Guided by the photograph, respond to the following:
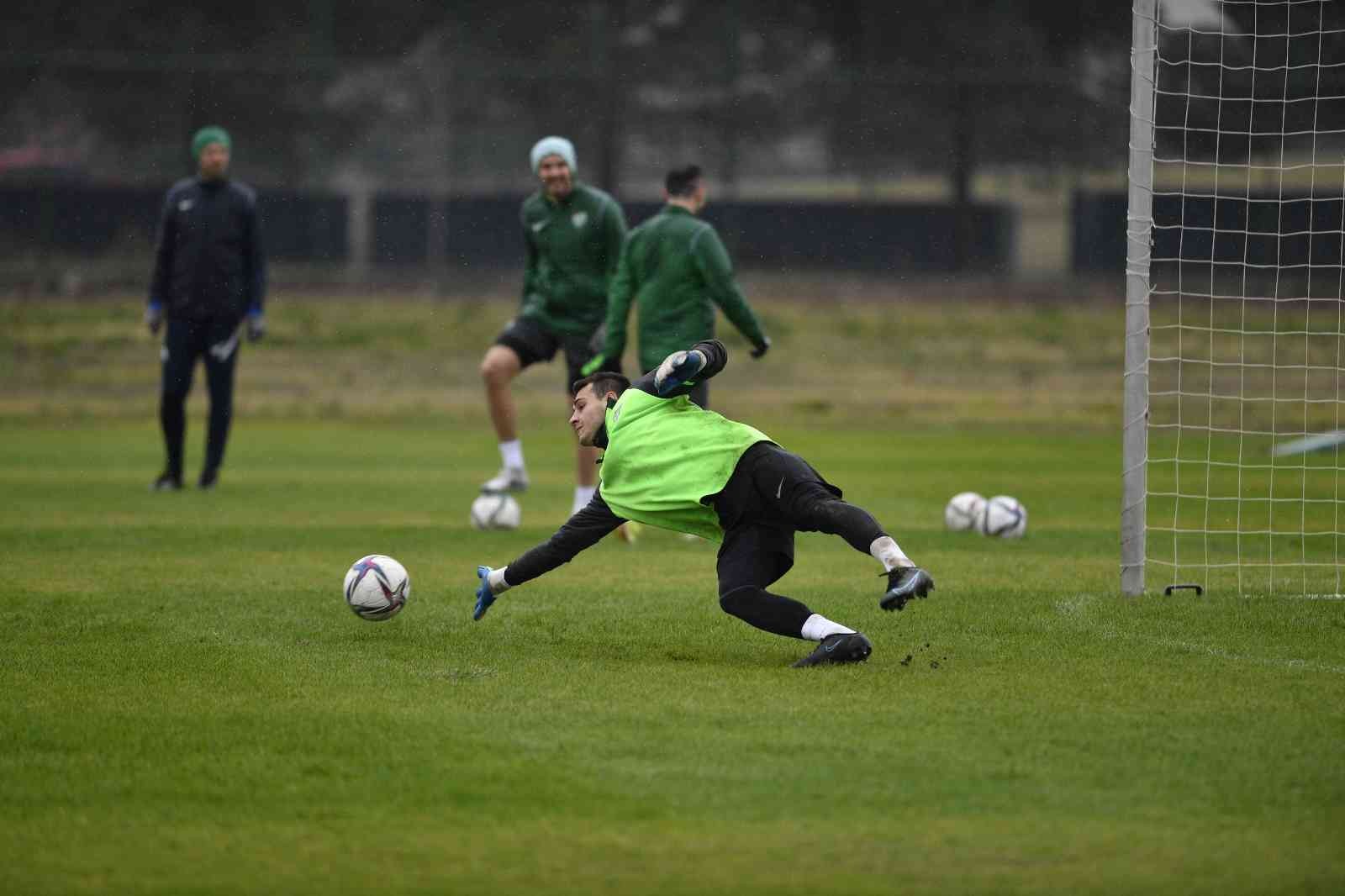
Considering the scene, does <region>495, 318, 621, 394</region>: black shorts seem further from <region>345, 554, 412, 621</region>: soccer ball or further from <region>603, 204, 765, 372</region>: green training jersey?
<region>345, 554, 412, 621</region>: soccer ball

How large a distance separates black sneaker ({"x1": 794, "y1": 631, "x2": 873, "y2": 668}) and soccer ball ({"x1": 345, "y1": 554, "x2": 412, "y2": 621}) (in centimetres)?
193

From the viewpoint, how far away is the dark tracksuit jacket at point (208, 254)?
12719 mm

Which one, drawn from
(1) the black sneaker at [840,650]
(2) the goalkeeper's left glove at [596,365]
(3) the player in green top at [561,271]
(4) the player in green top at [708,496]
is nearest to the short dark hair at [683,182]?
(3) the player in green top at [561,271]

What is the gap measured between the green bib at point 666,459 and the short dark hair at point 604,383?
17 cm

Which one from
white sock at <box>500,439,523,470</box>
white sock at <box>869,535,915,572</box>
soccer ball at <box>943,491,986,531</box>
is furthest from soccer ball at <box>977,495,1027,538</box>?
white sock at <box>869,535,915,572</box>

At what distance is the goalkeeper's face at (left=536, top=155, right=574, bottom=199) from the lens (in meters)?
10.7

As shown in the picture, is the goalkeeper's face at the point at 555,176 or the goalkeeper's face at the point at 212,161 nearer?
the goalkeeper's face at the point at 555,176

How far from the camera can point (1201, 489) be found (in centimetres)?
1382

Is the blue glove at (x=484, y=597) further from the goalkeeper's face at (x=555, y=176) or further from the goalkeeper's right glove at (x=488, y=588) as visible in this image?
the goalkeeper's face at (x=555, y=176)

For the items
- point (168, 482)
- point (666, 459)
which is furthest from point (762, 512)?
point (168, 482)

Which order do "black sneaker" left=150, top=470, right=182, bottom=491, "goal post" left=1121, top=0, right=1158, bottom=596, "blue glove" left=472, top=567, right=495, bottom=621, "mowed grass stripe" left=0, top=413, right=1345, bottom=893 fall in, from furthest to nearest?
"black sneaker" left=150, top=470, right=182, bottom=491 → "goal post" left=1121, top=0, right=1158, bottom=596 → "blue glove" left=472, top=567, right=495, bottom=621 → "mowed grass stripe" left=0, top=413, right=1345, bottom=893

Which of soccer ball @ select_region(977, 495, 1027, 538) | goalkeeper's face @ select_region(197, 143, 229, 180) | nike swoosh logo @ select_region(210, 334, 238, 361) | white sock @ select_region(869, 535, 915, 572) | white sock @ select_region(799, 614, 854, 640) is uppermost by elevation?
goalkeeper's face @ select_region(197, 143, 229, 180)

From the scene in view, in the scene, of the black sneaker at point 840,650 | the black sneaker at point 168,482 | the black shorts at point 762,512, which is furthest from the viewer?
the black sneaker at point 168,482

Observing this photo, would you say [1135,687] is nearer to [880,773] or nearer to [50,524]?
[880,773]
